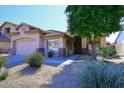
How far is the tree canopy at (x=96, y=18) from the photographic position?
14.2 meters

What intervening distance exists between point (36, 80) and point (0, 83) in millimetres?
1623

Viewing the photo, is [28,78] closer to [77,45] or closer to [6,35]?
[77,45]

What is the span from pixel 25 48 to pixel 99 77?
16876 mm

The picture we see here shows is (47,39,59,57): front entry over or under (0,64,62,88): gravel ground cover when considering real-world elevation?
over

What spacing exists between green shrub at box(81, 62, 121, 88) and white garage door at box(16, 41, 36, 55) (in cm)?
1500

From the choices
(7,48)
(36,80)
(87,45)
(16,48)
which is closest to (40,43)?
(16,48)

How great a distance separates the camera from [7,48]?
2769 centimetres

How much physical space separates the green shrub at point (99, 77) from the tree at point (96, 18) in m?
7.87

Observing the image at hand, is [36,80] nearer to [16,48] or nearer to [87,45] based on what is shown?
[16,48]

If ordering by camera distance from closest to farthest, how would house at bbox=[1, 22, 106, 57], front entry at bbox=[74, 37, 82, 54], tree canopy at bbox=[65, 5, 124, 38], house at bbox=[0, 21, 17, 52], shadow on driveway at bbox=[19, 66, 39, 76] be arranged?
1. shadow on driveway at bbox=[19, 66, 39, 76]
2. tree canopy at bbox=[65, 5, 124, 38]
3. house at bbox=[1, 22, 106, 57]
4. front entry at bbox=[74, 37, 82, 54]
5. house at bbox=[0, 21, 17, 52]

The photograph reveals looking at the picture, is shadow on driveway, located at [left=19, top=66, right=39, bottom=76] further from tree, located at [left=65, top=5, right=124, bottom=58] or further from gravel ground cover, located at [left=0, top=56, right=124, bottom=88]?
tree, located at [left=65, top=5, right=124, bottom=58]

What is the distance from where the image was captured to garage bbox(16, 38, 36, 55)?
2166cm

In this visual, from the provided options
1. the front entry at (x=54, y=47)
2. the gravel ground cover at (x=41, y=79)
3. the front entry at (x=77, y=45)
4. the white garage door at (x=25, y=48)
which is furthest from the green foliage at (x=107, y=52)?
the gravel ground cover at (x=41, y=79)

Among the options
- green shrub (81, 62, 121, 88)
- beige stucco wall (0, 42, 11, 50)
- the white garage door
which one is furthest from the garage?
green shrub (81, 62, 121, 88)
